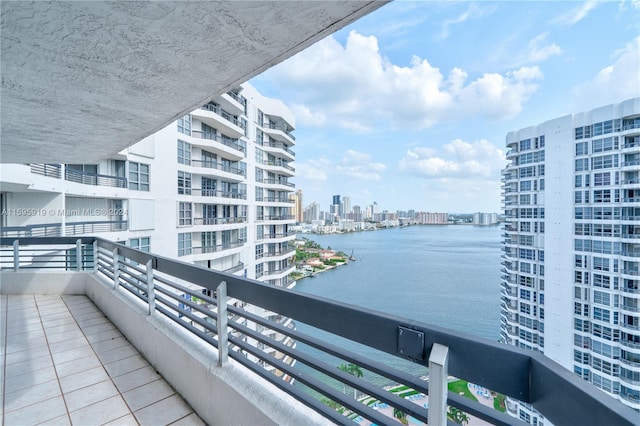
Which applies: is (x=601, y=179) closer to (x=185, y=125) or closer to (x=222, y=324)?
(x=222, y=324)

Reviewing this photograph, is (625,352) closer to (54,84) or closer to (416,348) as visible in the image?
(416,348)

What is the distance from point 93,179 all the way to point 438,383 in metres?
13.8

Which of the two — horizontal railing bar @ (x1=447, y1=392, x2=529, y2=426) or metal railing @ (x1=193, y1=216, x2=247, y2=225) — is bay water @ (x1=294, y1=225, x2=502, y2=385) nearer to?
metal railing @ (x1=193, y1=216, x2=247, y2=225)

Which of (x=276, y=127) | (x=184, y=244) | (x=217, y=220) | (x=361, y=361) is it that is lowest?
(x=184, y=244)

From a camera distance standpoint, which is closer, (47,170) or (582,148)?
(47,170)

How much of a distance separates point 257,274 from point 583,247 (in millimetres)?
19552

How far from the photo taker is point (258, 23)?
1.45 meters

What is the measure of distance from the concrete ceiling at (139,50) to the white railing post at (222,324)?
1550 millimetres

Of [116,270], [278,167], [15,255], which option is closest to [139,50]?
[116,270]

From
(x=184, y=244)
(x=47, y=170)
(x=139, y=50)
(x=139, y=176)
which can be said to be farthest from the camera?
(x=184, y=244)

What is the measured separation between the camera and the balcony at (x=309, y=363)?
0.75m

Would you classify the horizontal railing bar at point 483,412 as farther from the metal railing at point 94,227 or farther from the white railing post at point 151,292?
the metal railing at point 94,227

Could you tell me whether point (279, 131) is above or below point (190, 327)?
above

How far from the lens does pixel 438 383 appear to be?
85 centimetres
